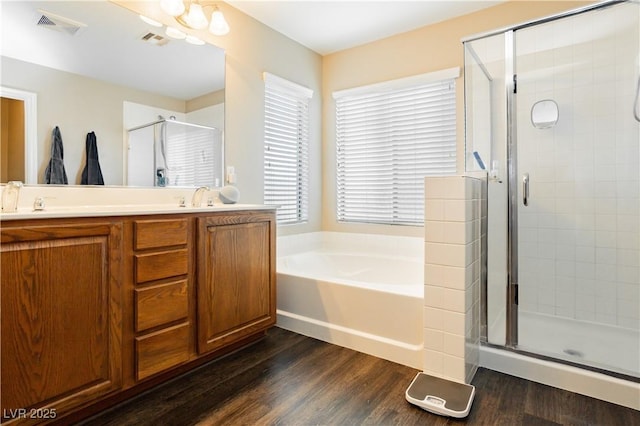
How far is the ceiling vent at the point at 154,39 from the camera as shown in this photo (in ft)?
6.82

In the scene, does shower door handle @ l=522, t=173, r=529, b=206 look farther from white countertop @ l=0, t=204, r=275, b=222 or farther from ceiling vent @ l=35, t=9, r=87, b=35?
ceiling vent @ l=35, t=9, r=87, b=35

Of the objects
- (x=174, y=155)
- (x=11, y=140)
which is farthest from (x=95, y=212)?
(x=174, y=155)

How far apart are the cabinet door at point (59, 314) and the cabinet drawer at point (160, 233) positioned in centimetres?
9

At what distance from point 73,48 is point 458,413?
2.55m

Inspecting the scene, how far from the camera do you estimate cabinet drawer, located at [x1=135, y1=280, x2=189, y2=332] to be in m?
1.52

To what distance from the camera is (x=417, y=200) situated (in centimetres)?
299

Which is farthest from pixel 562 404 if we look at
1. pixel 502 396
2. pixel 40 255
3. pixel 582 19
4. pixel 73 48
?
pixel 73 48

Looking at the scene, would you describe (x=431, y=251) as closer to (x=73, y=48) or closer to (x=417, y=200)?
(x=417, y=200)

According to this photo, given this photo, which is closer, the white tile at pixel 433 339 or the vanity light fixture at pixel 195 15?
the white tile at pixel 433 339

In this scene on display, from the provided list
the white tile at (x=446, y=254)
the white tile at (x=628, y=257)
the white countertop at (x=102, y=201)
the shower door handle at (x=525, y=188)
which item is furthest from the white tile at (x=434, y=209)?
the white tile at (x=628, y=257)

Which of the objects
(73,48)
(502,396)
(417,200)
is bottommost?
(502,396)

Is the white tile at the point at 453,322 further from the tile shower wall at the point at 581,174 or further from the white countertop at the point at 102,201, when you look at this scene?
the white countertop at the point at 102,201

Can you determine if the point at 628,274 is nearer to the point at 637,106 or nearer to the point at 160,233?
the point at 637,106

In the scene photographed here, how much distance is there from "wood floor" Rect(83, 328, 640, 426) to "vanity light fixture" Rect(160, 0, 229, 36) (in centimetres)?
212
